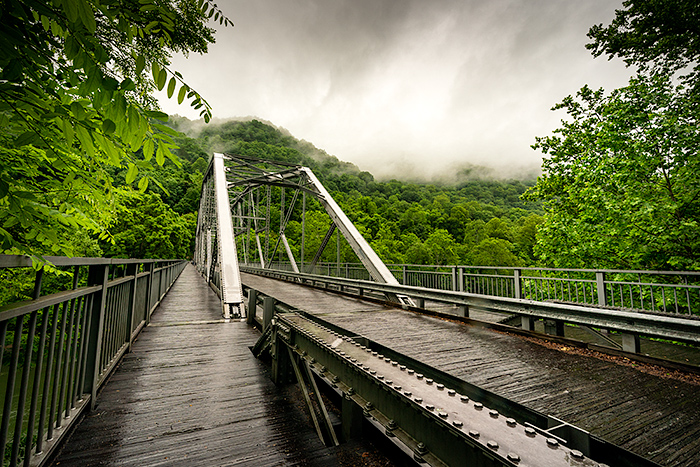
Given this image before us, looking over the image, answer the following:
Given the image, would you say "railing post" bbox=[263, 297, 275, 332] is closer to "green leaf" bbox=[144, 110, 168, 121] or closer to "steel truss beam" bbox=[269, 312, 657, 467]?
"steel truss beam" bbox=[269, 312, 657, 467]

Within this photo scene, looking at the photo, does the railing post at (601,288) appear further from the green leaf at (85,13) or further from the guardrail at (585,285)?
the green leaf at (85,13)

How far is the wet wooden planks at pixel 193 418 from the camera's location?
2549 mm

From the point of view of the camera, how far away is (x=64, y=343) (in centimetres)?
342

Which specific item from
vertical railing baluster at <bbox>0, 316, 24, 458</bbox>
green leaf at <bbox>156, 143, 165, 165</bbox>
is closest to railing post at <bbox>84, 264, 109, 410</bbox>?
vertical railing baluster at <bbox>0, 316, 24, 458</bbox>

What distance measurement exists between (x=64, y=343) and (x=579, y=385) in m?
5.24

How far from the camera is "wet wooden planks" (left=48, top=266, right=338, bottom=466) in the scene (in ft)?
8.36

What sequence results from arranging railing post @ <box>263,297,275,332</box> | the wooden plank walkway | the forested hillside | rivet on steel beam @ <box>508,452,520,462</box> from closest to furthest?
1. rivet on steel beam @ <box>508,452,520,462</box>
2. the wooden plank walkway
3. railing post @ <box>263,297,275,332</box>
4. the forested hillside

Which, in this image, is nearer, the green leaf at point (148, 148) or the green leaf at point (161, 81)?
A: the green leaf at point (161, 81)

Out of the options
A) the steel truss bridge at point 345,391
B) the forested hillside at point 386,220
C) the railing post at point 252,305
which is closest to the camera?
the steel truss bridge at point 345,391

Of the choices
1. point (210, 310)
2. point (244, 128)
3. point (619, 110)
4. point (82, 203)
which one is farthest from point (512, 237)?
point (244, 128)

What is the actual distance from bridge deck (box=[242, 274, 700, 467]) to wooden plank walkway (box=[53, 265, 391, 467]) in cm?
141

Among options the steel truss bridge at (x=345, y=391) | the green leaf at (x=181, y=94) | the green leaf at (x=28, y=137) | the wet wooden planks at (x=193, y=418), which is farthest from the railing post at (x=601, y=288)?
the green leaf at (x=28, y=137)

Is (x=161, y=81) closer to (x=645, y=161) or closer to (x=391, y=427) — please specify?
(x=391, y=427)

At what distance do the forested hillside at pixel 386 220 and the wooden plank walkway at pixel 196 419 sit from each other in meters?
4.91
